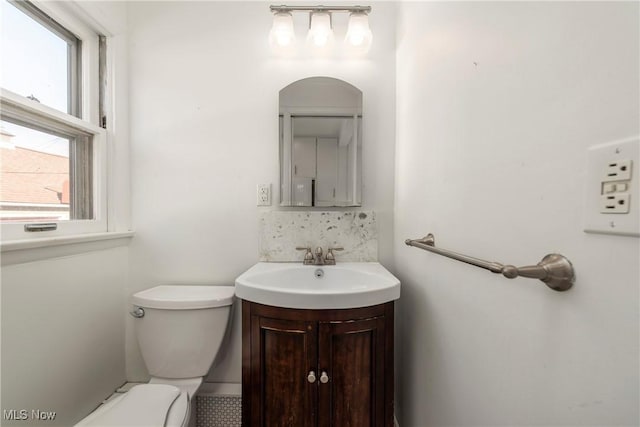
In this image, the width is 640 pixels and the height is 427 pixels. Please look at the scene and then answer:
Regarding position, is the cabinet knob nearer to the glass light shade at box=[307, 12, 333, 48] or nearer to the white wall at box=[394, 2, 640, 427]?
the white wall at box=[394, 2, 640, 427]

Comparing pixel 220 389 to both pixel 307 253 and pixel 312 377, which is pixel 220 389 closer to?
pixel 312 377

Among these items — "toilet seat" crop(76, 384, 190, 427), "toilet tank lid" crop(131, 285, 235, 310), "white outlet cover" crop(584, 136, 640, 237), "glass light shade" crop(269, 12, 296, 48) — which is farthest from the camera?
"glass light shade" crop(269, 12, 296, 48)

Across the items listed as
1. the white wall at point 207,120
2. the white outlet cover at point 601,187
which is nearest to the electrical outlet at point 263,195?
the white wall at point 207,120

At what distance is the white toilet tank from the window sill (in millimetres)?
286

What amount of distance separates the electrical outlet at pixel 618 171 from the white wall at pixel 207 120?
1.11 metres

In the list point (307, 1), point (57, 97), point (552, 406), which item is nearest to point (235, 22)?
point (307, 1)

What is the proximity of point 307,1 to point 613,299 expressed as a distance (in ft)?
5.09

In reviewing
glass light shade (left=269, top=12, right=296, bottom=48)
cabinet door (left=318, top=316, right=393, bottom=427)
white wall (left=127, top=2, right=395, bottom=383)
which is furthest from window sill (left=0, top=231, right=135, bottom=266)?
glass light shade (left=269, top=12, right=296, bottom=48)

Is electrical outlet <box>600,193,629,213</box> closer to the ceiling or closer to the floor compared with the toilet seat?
closer to the ceiling

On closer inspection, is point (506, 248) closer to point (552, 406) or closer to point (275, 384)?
point (552, 406)

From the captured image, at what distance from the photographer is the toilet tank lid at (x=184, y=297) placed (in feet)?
3.53

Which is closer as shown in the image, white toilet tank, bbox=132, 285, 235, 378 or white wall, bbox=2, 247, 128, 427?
white wall, bbox=2, 247, 128, 427

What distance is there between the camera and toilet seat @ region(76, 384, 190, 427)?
2.57ft

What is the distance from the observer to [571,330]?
1.36 feet
